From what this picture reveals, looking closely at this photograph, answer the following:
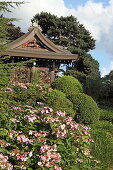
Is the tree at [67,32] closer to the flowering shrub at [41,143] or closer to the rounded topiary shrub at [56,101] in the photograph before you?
the rounded topiary shrub at [56,101]

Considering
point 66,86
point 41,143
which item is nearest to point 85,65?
point 66,86

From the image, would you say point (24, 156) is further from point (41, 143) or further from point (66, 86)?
point (66, 86)

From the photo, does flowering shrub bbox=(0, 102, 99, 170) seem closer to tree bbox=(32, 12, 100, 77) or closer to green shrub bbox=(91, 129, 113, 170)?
green shrub bbox=(91, 129, 113, 170)

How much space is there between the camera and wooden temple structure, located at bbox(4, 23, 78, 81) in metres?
19.5

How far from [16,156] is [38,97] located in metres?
6.10

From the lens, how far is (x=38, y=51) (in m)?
20.3

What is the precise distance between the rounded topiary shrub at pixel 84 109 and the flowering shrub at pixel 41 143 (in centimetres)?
516

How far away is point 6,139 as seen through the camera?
501cm

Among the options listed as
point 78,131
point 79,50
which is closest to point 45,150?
point 78,131

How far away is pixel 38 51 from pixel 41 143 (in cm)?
1577

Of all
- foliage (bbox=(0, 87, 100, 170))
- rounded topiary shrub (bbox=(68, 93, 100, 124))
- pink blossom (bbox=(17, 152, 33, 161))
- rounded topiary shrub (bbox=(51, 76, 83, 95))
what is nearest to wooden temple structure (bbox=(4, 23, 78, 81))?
rounded topiary shrub (bbox=(51, 76, 83, 95))

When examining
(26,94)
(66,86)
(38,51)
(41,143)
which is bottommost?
(66,86)

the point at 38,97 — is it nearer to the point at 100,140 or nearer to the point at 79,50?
the point at 100,140

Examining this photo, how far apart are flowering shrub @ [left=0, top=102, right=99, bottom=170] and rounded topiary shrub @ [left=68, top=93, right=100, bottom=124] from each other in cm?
516
